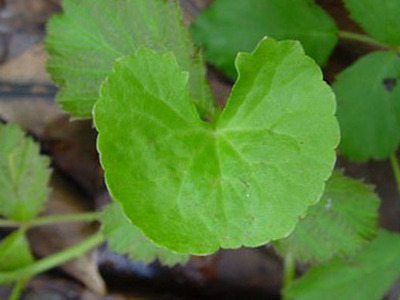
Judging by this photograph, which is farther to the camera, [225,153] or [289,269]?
[289,269]

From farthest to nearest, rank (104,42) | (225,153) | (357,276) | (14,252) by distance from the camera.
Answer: (14,252) < (357,276) < (104,42) < (225,153)

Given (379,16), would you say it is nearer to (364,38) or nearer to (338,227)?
(364,38)

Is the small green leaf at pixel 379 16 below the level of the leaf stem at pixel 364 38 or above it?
above

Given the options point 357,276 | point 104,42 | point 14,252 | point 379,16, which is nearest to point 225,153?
point 104,42

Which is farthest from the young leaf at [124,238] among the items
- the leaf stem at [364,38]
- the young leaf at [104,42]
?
the leaf stem at [364,38]

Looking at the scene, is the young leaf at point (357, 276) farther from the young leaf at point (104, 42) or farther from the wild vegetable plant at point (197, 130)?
the young leaf at point (104, 42)

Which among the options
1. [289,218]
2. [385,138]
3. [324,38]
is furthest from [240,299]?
[289,218]

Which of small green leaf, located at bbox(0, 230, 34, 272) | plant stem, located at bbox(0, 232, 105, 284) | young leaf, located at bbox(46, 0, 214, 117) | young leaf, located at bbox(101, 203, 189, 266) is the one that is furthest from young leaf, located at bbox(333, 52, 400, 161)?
small green leaf, located at bbox(0, 230, 34, 272)
